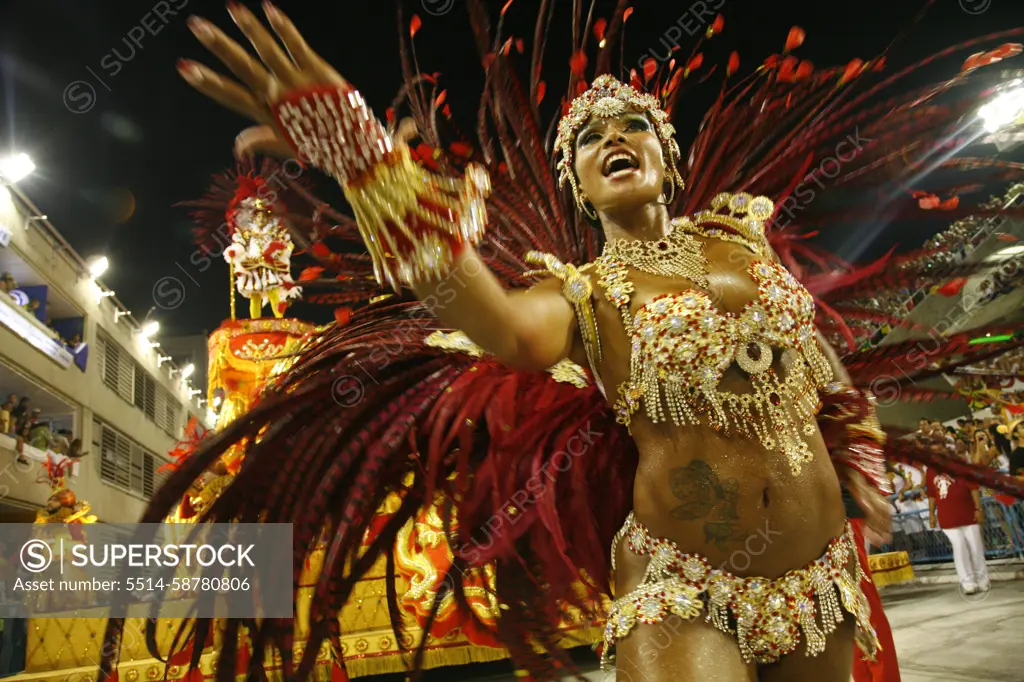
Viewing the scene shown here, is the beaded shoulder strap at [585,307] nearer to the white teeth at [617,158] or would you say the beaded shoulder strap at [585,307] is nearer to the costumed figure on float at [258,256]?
the white teeth at [617,158]

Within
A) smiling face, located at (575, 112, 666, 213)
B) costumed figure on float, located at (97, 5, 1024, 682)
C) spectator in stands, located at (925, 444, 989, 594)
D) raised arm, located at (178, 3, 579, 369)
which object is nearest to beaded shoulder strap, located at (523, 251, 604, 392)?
costumed figure on float, located at (97, 5, 1024, 682)

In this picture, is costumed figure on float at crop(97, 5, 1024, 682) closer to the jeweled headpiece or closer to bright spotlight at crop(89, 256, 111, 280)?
the jeweled headpiece

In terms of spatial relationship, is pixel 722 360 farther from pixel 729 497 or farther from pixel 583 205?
pixel 583 205

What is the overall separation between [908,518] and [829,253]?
9624mm

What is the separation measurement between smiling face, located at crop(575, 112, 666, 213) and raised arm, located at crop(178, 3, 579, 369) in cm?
64

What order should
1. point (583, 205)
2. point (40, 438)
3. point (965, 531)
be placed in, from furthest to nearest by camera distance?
point (40, 438) → point (965, 531) → point (583, 205)

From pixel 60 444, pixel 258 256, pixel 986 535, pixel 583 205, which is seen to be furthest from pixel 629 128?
pixel 60 444

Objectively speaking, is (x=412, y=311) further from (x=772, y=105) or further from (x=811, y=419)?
(x=772, y=105)

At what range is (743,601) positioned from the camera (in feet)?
5.38

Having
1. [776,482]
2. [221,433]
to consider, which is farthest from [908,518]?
[221,433]

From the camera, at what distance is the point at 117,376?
1875 centimetres

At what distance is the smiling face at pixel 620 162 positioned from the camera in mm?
2002

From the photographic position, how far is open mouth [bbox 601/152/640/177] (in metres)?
2.02

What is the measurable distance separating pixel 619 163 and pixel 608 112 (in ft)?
0.50
